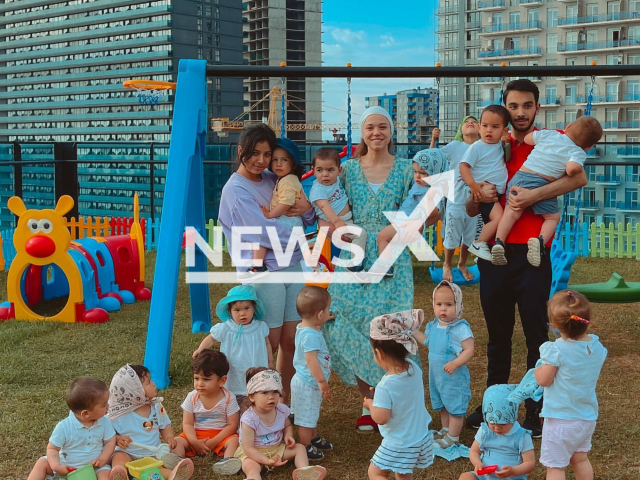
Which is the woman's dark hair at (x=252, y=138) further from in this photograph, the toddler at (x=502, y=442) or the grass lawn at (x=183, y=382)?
the toddler at (x=502, y=442)

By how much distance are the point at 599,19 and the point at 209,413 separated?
91.2 metres

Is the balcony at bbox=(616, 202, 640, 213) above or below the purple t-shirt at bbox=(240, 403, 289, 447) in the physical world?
below

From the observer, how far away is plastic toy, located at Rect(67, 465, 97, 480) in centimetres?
358

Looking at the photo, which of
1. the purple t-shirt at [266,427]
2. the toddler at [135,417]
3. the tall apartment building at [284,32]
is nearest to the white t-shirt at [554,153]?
the purple t-shirt at [266,427]

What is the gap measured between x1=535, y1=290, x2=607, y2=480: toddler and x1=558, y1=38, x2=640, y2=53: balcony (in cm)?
8826

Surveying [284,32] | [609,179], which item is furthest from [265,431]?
[284,32]

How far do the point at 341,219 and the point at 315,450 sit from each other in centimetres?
133

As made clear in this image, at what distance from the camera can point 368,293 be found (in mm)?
4473

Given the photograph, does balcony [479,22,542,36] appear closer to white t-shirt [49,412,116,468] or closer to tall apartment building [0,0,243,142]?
tall apartment building [0,0,243,142]

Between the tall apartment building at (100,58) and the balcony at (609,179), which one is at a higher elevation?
the tall apartment building at (100,58)

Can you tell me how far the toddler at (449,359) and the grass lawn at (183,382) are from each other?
0.23 meters

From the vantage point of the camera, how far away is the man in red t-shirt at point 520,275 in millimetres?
4324

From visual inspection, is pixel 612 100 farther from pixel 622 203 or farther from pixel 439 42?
pixel 439 42

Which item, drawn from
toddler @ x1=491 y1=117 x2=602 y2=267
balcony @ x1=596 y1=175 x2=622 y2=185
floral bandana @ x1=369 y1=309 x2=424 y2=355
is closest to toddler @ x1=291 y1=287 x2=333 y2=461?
floral bandana @ x1=369 y1=309 x2=424 y2=355
